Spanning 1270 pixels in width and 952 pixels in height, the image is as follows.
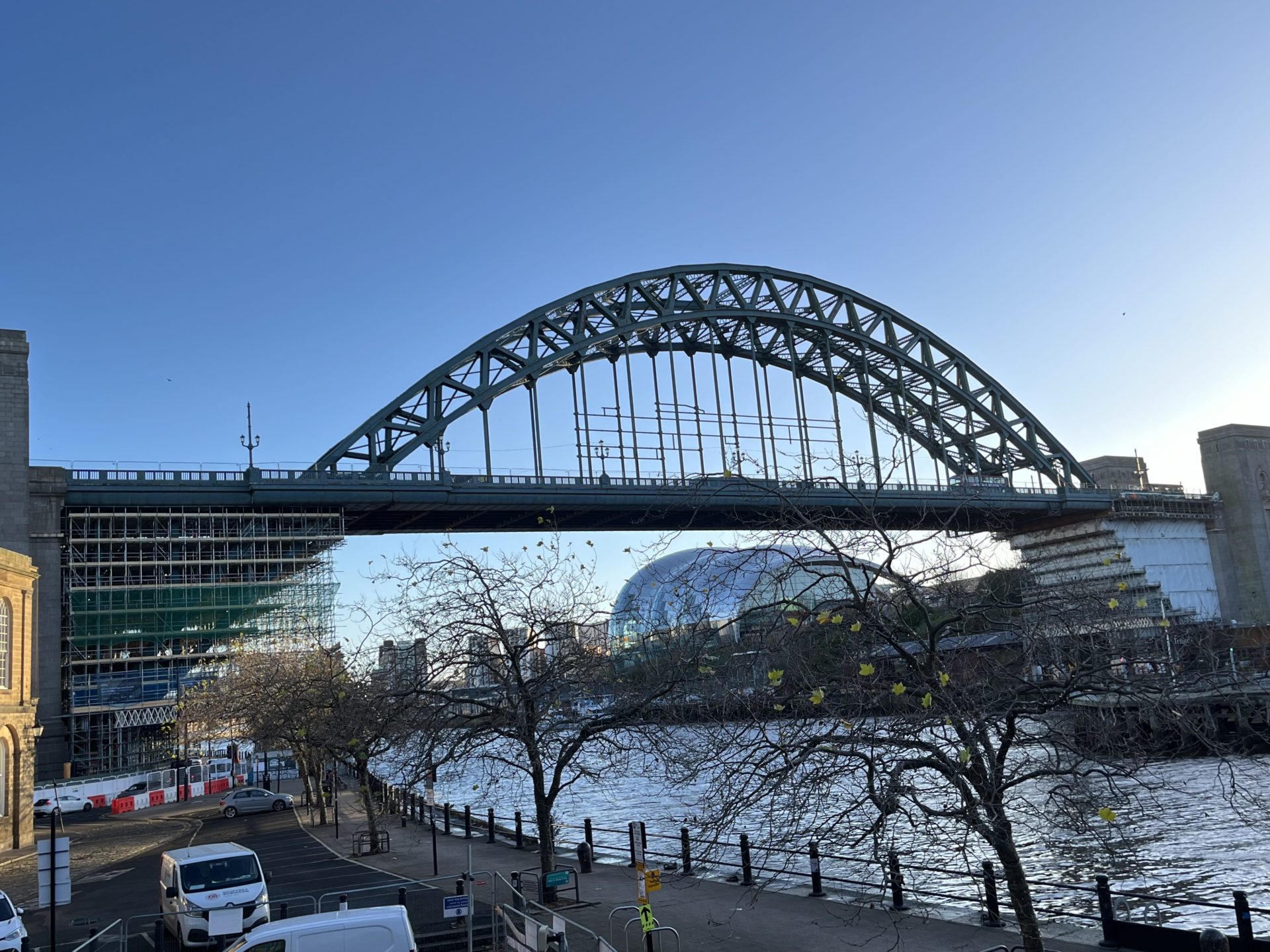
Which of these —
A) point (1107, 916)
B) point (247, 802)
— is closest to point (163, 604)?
point (247, 802)

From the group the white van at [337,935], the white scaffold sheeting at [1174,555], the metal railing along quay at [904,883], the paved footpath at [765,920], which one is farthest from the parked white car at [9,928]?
the white scaffold sheeting at [1174,555]

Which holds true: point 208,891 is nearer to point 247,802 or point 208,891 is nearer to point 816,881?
point 816,881

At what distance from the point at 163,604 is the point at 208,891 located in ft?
190

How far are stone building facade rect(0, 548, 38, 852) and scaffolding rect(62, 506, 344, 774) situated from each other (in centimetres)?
2427

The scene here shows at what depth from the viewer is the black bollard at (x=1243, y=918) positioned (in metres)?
15.0

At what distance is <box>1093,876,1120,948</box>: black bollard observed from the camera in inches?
661

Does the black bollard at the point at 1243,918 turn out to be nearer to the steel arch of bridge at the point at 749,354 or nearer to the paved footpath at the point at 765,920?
the paved footpath at the point at 765,920

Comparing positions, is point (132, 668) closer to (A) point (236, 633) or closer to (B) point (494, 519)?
(A) point (236, 633)

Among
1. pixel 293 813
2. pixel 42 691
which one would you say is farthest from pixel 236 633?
pixel 293 813

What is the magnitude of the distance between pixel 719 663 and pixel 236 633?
68.6 metres

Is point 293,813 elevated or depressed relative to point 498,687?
depressed

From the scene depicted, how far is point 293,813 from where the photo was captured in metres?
52.0

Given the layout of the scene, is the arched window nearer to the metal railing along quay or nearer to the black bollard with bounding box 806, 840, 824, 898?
the metal railing along quay

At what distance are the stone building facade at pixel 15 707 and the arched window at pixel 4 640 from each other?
0.08ft
